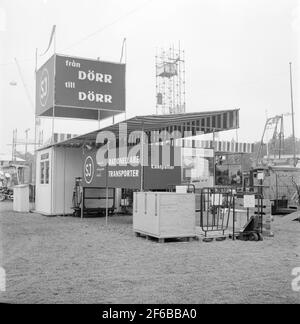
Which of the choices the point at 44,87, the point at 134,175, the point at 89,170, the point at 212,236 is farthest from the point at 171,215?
the point at 44,87

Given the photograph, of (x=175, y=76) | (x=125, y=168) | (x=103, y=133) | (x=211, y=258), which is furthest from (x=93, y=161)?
(x=175, y=76)

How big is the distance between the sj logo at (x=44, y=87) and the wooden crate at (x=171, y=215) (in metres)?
9.30

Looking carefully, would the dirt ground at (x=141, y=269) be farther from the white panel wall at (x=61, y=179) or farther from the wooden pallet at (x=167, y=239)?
the white panel wall at (x=61, y=179)

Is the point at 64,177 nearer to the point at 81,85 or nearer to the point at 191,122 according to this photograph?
the point at 81,85

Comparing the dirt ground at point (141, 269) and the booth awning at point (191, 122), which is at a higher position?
the booth awning at point (191, 122)

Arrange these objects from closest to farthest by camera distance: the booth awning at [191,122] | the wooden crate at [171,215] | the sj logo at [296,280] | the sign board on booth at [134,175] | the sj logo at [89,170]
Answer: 1. the sj logo at [296,280]
2. the wooden crate at [171,215]
3. the booth awning at [191,122]
4. the sign board on booth at [134,175]
5. the sj logo at [89,170]

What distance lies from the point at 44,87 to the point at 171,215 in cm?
1041

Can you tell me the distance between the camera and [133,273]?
6383mm

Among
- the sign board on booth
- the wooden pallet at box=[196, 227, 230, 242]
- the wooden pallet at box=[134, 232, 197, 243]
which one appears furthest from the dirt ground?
the sign board on booth

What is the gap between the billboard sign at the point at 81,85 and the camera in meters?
16.7

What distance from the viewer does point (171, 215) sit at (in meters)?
9.66

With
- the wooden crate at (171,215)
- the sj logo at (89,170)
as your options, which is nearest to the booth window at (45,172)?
the sj logo at (89,170)

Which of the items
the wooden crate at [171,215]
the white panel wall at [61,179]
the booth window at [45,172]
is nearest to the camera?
the wooden crate at [171,215]
